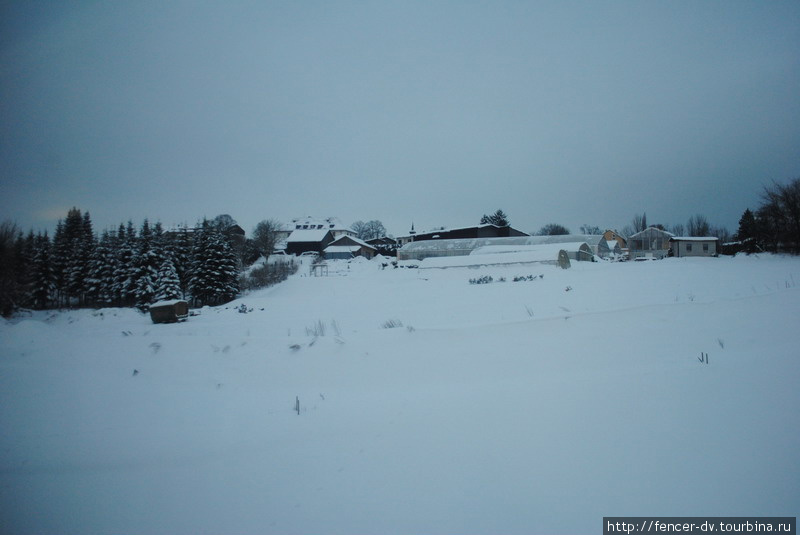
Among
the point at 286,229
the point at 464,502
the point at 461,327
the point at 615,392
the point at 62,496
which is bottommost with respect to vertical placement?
the point at 62,496

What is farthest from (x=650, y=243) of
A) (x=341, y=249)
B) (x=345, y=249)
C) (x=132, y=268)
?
(x=132, y=268)

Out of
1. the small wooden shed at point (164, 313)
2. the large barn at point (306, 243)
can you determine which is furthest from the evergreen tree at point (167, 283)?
the large barn at point (306, 243)

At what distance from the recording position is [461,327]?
229 inches

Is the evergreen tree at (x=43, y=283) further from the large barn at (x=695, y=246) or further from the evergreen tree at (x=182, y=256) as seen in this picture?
the large barn at (x=695, y=246)

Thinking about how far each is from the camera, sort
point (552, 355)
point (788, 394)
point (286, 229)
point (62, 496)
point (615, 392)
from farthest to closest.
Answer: point (286, 229) → point (552, 355) → point (615, 392) → point (788, 394) → point (62, 496)

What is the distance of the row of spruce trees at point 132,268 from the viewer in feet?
39.6

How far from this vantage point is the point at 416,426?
357 centimetres

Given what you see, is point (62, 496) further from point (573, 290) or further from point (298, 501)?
point (573, 290)

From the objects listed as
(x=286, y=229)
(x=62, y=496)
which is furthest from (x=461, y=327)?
(x=286, y=229)

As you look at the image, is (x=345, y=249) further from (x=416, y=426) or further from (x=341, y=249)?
(x=416, y=426)

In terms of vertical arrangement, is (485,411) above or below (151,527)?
above

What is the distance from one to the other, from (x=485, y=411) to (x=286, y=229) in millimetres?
76263

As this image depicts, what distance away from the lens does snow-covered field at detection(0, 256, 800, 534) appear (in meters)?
2.56

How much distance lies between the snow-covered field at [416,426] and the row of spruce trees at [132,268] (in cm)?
741
